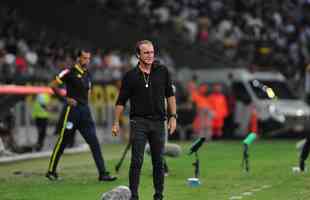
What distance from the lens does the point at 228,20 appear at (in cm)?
3722

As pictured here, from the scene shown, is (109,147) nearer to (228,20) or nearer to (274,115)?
(274,115)

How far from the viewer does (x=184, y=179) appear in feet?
55.5

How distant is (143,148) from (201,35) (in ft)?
76.6

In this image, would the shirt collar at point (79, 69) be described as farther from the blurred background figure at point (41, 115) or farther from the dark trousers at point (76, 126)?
the blurred background figure at point (41, 115)

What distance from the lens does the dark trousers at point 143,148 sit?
12891 mm

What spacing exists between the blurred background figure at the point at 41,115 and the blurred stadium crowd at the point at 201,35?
5.59 metres

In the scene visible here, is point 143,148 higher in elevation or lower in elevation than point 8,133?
higher

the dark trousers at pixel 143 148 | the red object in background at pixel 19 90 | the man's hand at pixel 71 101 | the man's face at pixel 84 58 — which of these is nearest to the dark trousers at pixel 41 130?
the red object in background at pixel 19 90

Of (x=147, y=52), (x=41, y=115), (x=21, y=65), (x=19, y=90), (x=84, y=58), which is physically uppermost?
(x=147, y=52)

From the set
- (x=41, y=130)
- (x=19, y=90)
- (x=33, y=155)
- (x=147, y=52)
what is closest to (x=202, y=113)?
(x=41, y=130)

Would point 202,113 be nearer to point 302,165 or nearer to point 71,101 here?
point 302,165

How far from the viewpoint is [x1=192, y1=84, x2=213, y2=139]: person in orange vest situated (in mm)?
31062

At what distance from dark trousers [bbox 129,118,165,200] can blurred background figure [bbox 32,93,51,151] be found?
481 inches

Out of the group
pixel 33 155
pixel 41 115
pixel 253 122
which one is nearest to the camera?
pixel 33 155
